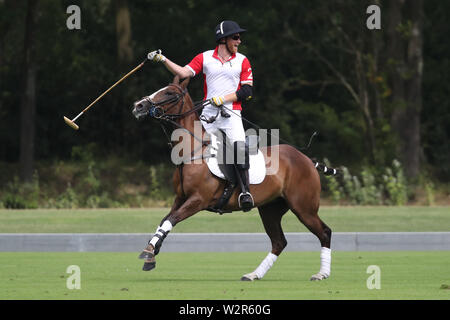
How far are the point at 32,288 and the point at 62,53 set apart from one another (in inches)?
789

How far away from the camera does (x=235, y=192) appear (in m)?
10.6

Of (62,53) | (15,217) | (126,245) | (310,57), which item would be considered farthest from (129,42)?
(126,245)

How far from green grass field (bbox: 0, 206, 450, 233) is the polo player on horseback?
5.81 meters

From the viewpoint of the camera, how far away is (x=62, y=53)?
2869 cm

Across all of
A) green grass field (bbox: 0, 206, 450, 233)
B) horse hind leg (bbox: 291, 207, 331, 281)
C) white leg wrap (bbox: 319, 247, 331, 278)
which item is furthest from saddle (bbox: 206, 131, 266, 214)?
green grass field (bbox: 0, 206, 450, 233)

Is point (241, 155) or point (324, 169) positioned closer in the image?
point (241, 155)

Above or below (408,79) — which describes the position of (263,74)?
above

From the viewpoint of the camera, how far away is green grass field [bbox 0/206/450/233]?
54.4 feet

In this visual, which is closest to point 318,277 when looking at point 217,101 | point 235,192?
point 235,192

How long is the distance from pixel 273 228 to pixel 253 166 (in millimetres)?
762

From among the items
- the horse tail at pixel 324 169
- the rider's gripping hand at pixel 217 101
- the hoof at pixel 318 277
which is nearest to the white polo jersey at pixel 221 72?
the rider's gripping hand at pixel 217 101

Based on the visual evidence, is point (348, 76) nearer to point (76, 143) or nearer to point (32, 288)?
point (76, 143)

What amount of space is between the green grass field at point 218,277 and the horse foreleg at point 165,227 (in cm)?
26

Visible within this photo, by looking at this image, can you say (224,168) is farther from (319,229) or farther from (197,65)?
(319,229)
